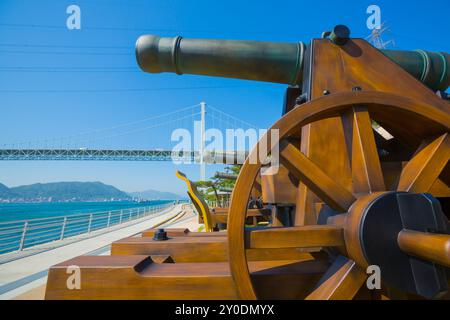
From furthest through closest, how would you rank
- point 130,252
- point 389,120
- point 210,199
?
point 210,199
point 130,252
point 389,120

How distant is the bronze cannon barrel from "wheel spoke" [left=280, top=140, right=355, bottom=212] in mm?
1324

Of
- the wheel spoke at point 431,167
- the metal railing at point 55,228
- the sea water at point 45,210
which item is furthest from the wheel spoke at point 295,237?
the sea water at point 45,210

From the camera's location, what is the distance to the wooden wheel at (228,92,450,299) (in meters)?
1.09

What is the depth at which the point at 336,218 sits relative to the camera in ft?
4.27

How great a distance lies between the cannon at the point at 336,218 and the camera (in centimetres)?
110

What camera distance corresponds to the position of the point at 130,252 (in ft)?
5.52

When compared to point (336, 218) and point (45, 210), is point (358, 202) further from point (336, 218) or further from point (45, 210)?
point (45, 210)

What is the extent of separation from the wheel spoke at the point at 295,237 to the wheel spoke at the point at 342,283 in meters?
0.12

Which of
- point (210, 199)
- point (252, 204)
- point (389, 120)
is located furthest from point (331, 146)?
point (210, 199)

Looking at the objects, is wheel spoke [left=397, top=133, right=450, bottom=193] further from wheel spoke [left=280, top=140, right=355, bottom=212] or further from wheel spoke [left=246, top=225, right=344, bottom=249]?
wheel spoke [left=246, top=225, right=344, bottom=249]

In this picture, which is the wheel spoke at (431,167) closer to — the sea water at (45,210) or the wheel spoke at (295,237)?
the wheel spoke at (295,237)

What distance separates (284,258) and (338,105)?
1028 mm

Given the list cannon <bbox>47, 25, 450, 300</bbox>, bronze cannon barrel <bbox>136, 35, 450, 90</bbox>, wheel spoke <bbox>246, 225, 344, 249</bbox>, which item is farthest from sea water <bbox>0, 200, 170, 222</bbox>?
wheel spoke <bbox>246, 225, 344, 249</bbox>
